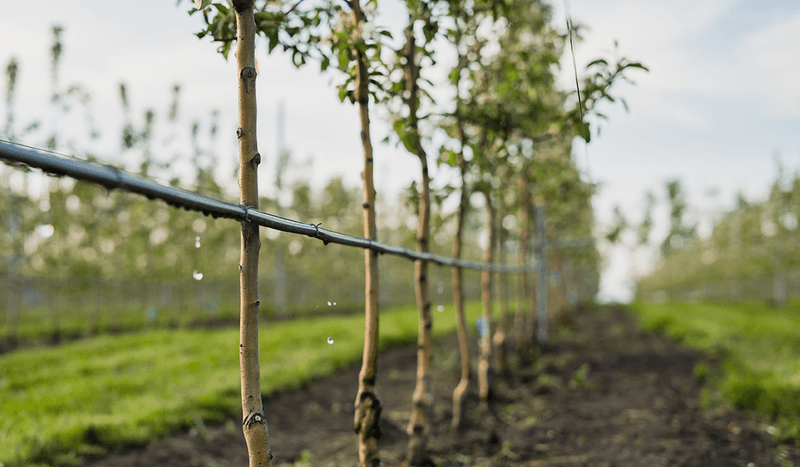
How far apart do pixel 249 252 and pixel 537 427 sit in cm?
405

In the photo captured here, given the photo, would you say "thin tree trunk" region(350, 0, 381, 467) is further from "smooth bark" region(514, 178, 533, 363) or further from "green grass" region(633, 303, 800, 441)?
"smooth bark" region(514, 178, 533, 363)

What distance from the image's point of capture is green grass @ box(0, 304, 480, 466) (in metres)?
3.95

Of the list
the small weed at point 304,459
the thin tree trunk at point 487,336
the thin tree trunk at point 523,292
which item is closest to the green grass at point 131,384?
the small weed at point 304,459

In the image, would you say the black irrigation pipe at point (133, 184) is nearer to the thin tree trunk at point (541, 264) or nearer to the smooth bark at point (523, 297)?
the smooth bark at point (523, 297)

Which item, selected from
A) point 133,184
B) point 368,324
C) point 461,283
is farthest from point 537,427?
point 133,184

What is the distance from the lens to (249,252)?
1.61 metres

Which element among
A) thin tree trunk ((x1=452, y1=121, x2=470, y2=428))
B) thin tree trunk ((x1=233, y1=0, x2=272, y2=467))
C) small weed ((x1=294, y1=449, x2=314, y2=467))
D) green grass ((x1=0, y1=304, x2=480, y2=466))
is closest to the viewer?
thin tree trunk ((x1=233, y1=0, x2=272, y2=467))

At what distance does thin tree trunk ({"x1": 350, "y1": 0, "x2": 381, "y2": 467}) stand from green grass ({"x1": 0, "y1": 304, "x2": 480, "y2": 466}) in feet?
8.42

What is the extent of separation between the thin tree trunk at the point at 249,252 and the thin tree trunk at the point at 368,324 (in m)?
0.85

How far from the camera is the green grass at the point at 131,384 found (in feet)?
13.0

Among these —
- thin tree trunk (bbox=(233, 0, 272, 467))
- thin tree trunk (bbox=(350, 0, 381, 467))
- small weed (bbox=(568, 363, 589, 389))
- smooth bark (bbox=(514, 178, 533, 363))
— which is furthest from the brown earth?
thin tree trunk (bbox=(233, 0, 272, 467))

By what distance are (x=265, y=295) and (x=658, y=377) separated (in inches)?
732

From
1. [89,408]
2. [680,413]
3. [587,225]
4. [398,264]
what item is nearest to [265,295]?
[398,264]

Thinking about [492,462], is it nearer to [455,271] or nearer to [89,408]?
[455,271]
